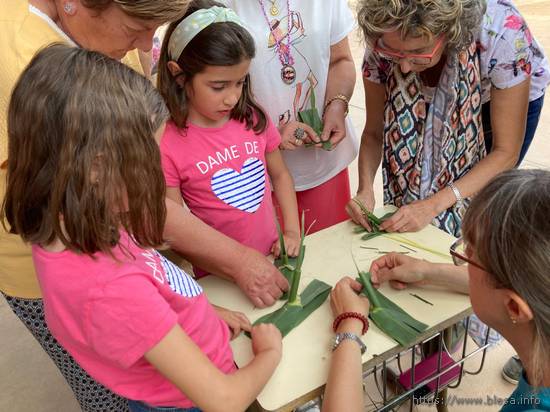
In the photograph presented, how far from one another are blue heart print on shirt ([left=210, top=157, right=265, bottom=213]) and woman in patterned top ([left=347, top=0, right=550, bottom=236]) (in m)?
0.33

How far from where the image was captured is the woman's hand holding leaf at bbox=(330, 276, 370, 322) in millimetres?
1309

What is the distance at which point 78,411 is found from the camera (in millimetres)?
2432

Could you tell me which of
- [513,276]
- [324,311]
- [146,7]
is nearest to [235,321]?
[324,311]

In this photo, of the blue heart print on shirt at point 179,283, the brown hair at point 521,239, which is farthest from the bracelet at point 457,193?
the blue heart print on shirt at point 179,283

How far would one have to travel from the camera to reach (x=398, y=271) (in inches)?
55.1

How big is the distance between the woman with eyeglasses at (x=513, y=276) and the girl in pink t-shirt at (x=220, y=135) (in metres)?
0.62

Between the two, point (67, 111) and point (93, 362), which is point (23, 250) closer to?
point (93, 362)

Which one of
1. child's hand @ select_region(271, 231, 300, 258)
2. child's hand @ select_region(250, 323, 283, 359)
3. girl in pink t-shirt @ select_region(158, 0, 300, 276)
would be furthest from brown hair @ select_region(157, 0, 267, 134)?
child's hand @ select_region(250, 323, 283, 359)

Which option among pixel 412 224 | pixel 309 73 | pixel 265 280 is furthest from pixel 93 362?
pixel 309 73

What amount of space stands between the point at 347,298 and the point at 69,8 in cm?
101

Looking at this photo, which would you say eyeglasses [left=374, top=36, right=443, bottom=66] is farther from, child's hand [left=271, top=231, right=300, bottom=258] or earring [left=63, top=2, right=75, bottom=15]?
earring [left=63, top=2, right=75, bottom=15]

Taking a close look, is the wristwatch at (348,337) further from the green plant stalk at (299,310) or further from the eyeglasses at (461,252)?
the eyeglasses at (461,252)

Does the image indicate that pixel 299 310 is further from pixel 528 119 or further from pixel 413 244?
pixel 528 119

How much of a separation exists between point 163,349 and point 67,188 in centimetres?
35
